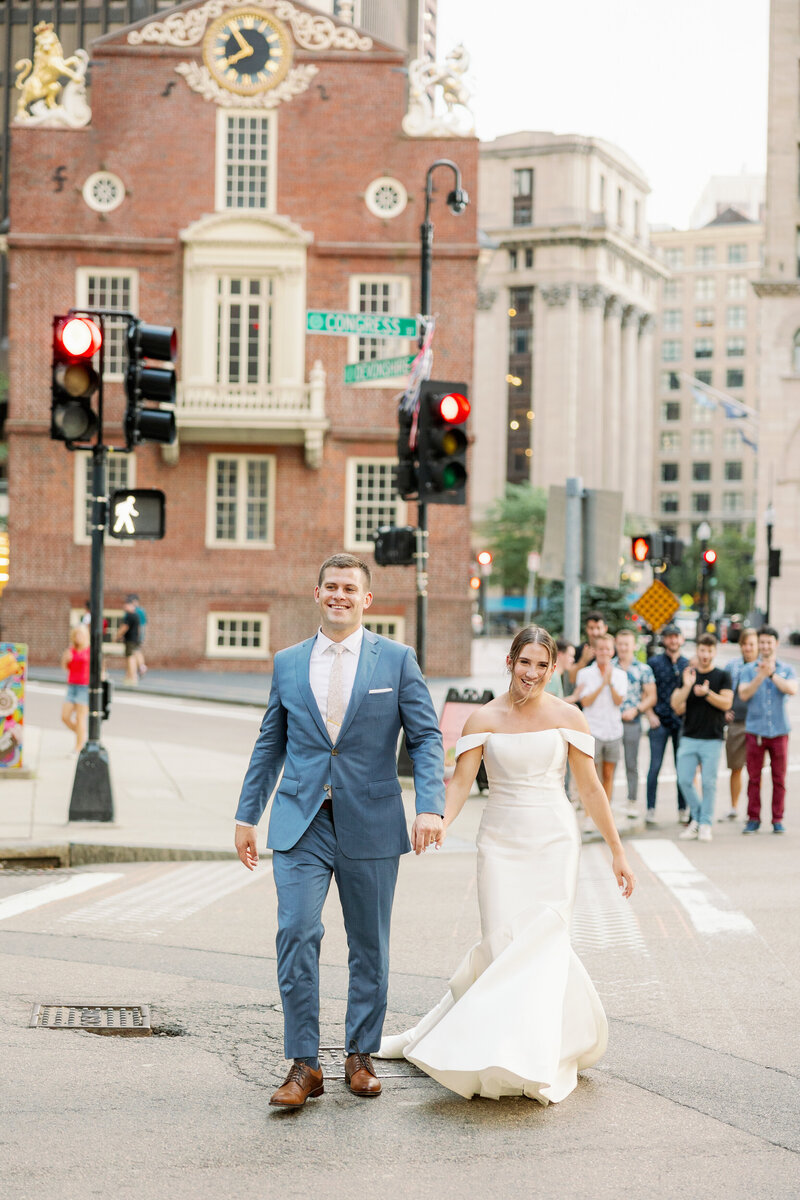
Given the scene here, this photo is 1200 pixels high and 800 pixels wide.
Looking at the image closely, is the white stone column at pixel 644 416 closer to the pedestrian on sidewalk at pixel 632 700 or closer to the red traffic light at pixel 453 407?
the pedestrian on sidewalk at pixel 632 700

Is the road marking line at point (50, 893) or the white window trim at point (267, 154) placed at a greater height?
the white window trim at point (267, 154)

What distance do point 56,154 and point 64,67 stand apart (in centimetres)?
200

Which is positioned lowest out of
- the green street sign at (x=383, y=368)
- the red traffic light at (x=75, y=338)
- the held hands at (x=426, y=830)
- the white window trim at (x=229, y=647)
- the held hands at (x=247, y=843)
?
the white window trim at (x=229, y=647)

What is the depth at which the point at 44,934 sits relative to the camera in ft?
28.7

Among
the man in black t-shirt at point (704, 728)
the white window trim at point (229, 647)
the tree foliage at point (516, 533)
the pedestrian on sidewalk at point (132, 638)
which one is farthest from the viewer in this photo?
the tree foliage at point (516, 533)

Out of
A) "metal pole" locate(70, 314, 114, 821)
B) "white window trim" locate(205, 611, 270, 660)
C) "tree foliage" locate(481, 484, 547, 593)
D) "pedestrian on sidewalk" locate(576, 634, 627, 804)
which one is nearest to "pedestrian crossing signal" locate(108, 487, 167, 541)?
"metal pole" locate(70, 314, 114, 821)

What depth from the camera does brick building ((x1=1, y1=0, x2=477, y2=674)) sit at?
34.9m

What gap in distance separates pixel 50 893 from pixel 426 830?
5405 millimetres

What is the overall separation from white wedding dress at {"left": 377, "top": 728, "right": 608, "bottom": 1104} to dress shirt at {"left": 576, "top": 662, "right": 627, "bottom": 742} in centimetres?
783

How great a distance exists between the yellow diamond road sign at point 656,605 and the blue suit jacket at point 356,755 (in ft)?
59.9

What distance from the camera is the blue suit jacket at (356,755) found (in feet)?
18.5

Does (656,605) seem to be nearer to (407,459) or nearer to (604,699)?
(407,459)

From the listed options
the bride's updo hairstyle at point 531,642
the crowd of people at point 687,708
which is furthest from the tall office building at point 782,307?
the bride's updo hairstyle at point 531,642

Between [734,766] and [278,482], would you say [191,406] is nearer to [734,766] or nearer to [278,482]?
[278,482]
